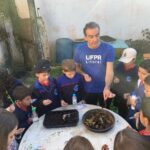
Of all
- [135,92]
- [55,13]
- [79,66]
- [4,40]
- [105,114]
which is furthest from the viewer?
[55,13]

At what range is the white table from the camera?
363cm

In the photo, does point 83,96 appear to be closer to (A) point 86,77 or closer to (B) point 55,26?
(A) point 86,77

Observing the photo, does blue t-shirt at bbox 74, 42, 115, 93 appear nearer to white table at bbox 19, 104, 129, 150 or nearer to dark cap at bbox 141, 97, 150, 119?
white table at bbox 19, 104, 129, 150

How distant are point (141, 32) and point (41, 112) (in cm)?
605

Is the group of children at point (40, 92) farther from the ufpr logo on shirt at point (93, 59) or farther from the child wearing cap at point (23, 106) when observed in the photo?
the ufpr logo on shirt at point (93, 59)

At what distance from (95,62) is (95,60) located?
4 centimetres

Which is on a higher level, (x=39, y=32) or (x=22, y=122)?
(x=39, y=32)

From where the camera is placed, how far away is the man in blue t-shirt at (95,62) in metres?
4.49

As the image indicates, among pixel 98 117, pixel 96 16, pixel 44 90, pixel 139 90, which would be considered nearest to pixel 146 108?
pixel 98 117

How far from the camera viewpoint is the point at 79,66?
4.86m

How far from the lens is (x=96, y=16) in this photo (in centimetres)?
902

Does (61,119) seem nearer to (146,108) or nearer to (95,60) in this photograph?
(95,60)

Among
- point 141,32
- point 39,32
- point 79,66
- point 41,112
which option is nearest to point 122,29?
point 141,32

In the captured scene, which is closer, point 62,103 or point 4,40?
point 62,103
